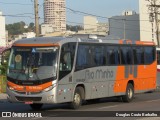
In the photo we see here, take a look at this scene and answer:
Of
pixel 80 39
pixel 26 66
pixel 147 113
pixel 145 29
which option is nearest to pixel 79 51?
pixel 80 39

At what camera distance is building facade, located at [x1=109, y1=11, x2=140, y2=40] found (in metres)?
114

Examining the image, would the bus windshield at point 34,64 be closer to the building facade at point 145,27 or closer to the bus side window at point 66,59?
the bus side window at point 66,59

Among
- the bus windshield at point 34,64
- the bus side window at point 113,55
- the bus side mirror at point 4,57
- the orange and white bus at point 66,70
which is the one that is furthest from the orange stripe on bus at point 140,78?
the bus side mirror at point 4,57

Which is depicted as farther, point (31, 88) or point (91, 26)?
point (91, 26)

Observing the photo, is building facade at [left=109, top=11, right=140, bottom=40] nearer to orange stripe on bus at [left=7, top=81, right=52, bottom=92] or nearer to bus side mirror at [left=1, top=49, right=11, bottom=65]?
bus side mirror at [left=1, top=49, right=11, bottom=65]

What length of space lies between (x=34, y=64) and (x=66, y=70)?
4.43 feet

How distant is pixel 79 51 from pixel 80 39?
633 mm

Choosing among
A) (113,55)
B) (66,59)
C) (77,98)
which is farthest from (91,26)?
(66,59)

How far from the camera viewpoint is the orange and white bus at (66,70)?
1938 cm

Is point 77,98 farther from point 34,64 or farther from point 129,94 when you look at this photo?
point 129,94

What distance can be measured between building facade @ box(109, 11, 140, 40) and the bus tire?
3623 inches

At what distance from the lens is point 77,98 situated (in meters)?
20.9

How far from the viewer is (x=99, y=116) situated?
57.5ft

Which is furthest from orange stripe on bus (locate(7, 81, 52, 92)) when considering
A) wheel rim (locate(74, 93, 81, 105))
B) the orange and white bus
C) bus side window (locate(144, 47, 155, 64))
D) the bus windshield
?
bus side window (locate(144, 47, 155, 64))
